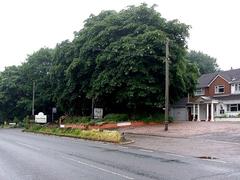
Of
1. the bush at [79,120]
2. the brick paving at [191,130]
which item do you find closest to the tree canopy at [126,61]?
the bush at [79,120]

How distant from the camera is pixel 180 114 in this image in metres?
70.7

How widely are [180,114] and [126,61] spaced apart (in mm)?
26674

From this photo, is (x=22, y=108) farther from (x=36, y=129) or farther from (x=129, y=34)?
(x=129, y=34)

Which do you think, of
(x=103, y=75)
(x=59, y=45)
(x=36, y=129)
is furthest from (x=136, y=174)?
(x=59, y=45)

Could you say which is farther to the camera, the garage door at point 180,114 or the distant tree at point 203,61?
the distant tree at point 203,61

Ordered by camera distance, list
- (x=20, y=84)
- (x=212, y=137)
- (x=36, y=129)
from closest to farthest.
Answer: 1. (x=212, y=137)
2. (x=36, y=129)
3. (x=20, y=84)

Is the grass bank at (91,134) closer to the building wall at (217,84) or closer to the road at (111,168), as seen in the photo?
the road at (111,168)

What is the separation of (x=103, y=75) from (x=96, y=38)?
4.85m

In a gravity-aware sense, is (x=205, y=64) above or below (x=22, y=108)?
above

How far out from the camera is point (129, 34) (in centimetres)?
4981

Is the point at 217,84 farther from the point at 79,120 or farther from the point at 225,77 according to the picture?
the point at 79,120

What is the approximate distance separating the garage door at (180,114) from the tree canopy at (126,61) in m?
13.6

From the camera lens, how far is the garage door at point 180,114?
228ft

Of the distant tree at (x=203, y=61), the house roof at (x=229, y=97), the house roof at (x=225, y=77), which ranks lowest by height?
the house roof at (x=229, y=97)
